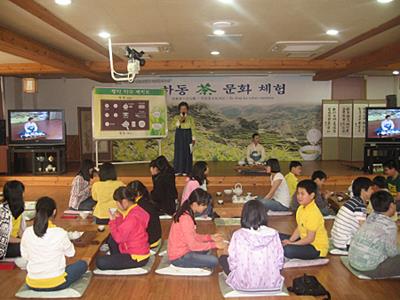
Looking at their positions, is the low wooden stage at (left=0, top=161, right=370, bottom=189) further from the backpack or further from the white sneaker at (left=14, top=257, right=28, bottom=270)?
the backpack

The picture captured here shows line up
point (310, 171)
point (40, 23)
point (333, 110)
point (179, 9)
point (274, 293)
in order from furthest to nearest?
point (333, 110), point (310, 171), point (40, 23), point (179, 9), point (274, 293)

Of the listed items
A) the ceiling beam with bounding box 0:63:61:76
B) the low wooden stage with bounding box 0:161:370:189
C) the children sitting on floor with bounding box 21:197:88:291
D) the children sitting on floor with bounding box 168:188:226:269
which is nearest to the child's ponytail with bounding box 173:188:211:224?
the children sitting on floor with bounding box 168:188:226:269

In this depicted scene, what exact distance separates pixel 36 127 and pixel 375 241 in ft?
25.9

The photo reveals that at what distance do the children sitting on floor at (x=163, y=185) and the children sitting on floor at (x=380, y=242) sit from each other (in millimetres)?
2679

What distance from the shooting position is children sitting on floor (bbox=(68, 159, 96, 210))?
19.4 feet

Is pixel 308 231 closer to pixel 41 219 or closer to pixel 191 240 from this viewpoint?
pixel 191 240

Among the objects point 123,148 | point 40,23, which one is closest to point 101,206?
point 40,23

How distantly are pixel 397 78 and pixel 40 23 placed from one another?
998 cm

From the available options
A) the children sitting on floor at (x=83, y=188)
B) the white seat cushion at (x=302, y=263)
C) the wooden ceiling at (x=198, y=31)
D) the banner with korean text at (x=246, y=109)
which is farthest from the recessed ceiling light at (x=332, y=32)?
the banner with korean text at (x=246, y=109)

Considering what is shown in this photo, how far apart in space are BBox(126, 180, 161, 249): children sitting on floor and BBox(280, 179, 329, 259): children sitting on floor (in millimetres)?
1340

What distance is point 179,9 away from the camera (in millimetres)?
4551

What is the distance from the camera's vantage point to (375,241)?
11.9ft

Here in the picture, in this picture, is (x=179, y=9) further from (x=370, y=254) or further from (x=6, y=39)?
(x=370, y=254)

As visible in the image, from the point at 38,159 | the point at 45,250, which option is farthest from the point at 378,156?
the point at 45,250
